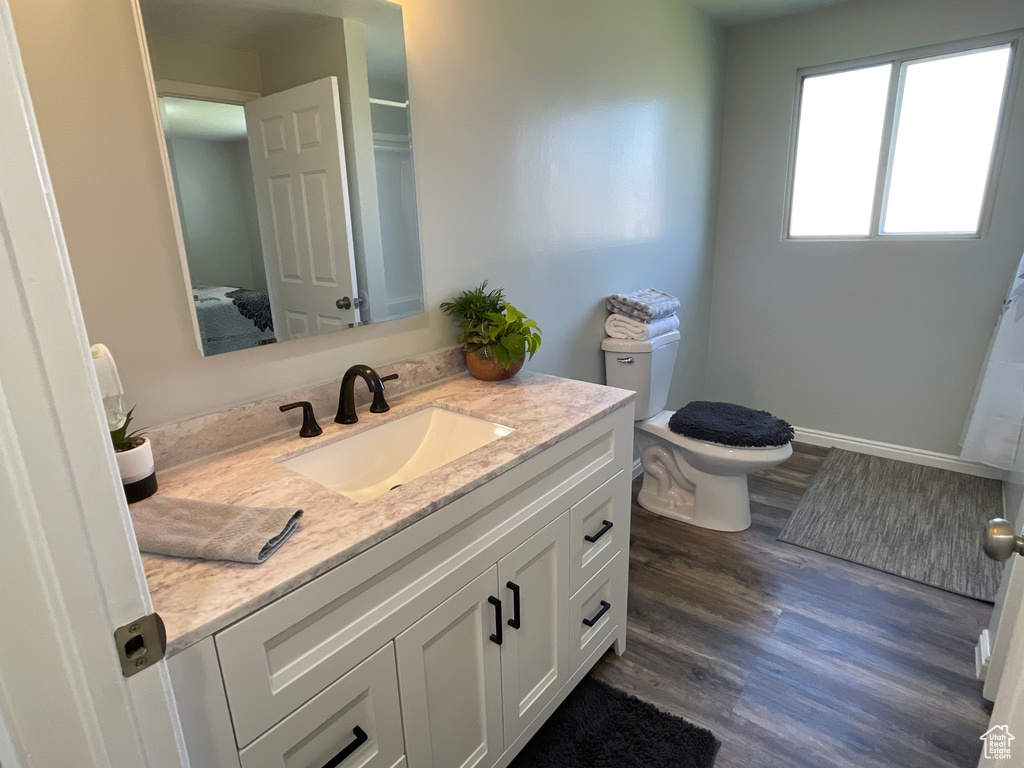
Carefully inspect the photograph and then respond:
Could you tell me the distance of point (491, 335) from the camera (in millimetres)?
1700

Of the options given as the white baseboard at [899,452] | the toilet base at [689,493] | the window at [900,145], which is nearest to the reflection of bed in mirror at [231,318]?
the toilet base at [689,493]

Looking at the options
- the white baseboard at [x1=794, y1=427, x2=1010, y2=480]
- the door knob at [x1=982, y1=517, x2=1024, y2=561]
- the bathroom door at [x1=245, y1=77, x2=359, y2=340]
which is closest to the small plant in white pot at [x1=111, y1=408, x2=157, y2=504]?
the bathroom door at [x1=245, y1=77, x2=359, y2=340]

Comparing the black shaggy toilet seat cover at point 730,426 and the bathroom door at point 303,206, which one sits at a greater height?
the bathroom door at point 303,206

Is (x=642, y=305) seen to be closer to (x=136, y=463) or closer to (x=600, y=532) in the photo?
(x=600, y=532)

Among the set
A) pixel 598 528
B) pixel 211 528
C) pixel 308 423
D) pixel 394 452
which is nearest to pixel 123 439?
pixel 211 528

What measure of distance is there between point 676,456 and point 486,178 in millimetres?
1490

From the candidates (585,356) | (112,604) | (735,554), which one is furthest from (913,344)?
(112,604)

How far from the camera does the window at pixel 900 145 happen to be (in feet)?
8.89

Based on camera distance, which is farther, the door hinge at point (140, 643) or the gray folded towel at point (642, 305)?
the gray folded towel at point (642, 305)

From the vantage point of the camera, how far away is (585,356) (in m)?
2.49

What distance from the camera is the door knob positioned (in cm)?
77

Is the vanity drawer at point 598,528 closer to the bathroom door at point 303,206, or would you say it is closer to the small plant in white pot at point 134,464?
the bathroom door at point 303,206

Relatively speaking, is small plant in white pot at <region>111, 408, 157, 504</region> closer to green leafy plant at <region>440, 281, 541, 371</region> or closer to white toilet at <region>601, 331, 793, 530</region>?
green leafy plant at <region>440, 281, 541, 371</region>

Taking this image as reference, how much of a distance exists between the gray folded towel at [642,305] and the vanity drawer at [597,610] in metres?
1.09
